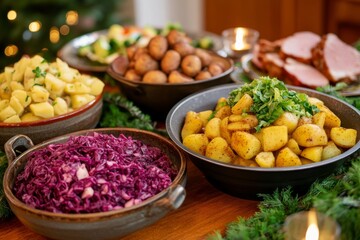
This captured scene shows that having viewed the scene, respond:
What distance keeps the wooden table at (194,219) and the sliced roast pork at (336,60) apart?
77 cm

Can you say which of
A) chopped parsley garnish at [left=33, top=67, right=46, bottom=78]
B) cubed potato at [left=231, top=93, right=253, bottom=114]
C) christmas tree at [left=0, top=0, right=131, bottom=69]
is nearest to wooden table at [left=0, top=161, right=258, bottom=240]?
cubed potato at [left=231, top=93, right=253, bottom=114]

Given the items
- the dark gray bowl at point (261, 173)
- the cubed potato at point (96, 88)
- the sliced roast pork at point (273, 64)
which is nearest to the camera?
the dark gray bowl at point (261, 173)

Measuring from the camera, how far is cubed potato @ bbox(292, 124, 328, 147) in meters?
1.25

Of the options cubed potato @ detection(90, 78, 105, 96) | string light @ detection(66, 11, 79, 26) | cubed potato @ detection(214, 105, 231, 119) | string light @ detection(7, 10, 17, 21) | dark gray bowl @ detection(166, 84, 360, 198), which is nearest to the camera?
dark gray bowl @ detection(166, 84, 360, 198)

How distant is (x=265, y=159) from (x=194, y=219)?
0.25m

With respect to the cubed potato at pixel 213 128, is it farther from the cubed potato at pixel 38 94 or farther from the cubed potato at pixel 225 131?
the cubed potato at pixel 38 94

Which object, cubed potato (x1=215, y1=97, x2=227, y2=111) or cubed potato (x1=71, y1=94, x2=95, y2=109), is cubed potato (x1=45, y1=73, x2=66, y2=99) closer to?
cubed potato (x1=71, y1=94, x2=95, y2=109)

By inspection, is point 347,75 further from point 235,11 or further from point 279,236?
point 235,11

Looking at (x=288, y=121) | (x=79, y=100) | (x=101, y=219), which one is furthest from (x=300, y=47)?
(x=101, y=219)

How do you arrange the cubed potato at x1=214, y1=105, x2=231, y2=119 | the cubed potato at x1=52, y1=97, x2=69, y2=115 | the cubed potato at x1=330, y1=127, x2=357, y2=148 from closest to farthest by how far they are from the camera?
the cubed potato at x1=330, y1=127, x2=357, y2=148
the cubed potato at x1=214, y1=105, x2=231, y2=119
the cubed potato at x1=52, y1=97, x2=69, y2=115

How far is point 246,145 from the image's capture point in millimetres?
1234

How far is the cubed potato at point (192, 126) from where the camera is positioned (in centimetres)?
142

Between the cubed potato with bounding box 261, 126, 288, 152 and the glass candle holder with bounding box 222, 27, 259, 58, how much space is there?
1.03m

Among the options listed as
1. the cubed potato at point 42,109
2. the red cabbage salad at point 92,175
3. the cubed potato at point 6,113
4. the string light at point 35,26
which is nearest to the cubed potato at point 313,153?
the red cabbage salad at point 92,175
